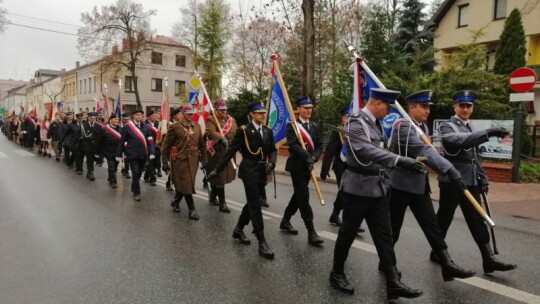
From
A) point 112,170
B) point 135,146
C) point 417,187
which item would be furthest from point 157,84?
point 417,187

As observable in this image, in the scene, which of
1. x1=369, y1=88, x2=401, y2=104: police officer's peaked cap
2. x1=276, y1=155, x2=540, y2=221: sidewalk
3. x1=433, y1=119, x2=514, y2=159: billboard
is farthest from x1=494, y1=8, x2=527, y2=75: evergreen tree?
x1=369, y1=88, x2=401, y2=104: police officer's peaked cap

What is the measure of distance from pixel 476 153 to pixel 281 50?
25.5m

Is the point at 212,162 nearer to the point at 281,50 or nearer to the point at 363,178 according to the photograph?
the point at 363,178

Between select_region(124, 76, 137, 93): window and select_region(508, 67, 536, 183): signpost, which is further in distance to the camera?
Result: select_region(124, 76, 137, 93): window

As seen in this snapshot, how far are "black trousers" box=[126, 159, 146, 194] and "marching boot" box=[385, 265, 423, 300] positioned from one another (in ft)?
21.4

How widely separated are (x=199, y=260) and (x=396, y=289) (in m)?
2.32

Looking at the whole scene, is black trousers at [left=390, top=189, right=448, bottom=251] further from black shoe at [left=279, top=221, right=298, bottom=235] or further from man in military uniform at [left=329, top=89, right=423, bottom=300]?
black shoe at [left=279, top=221, right=298, bottom=235]

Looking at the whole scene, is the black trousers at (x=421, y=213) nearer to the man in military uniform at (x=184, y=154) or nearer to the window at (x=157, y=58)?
the man in military uniform at (x=184, y=154)

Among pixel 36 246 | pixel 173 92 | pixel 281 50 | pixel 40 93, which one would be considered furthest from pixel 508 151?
→ pixel 40 93

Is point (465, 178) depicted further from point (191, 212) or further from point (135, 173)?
point (135, 173)

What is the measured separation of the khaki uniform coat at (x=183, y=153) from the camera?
7719 mm

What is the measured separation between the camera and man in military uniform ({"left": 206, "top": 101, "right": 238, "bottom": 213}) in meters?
8.35

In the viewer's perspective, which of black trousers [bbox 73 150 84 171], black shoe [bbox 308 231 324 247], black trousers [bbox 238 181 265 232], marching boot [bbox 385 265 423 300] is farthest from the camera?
black trousers [bbox 73 150 84 171]

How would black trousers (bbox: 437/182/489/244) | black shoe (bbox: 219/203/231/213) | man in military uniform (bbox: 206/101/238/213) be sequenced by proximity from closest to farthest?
black trousers (bbox: 437/182/489/244) < black shoe (bbox: 219/203/231/213) < man in military uniform (bbox: 206/101/238/213)
